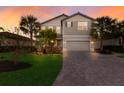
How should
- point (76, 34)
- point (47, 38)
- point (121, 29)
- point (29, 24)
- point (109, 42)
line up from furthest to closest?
1. point (29, 24)
2. point (109, 42)
3. point (76, 34)
4. point (121, 29)
5. point (47, 38)

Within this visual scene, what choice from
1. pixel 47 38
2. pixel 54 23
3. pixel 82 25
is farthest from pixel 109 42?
pixel 47 38

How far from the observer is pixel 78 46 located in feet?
145

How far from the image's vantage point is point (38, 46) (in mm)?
37469

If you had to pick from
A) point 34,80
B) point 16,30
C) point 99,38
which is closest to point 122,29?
point 99,38

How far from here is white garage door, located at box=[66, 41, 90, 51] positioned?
44125 millimetres

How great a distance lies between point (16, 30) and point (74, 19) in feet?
84.1

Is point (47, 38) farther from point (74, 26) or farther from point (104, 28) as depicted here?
point (104, 28)

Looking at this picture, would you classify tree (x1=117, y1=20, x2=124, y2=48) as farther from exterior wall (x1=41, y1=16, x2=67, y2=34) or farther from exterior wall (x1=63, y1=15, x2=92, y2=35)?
exterior wall (x1=41, y1=16, x2=67, y2=34)

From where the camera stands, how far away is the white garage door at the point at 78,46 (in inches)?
1737

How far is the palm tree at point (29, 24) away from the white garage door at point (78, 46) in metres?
9.86

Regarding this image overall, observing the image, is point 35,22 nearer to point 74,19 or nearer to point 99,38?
point 74,19

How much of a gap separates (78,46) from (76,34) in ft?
7.05

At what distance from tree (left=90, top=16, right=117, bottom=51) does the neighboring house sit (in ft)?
6.81

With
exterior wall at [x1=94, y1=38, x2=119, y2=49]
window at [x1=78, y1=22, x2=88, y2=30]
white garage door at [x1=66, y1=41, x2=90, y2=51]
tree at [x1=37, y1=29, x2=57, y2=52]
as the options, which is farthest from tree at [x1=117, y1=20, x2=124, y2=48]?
tree at [x1=37, y1=29, x2=57, y2=52]
